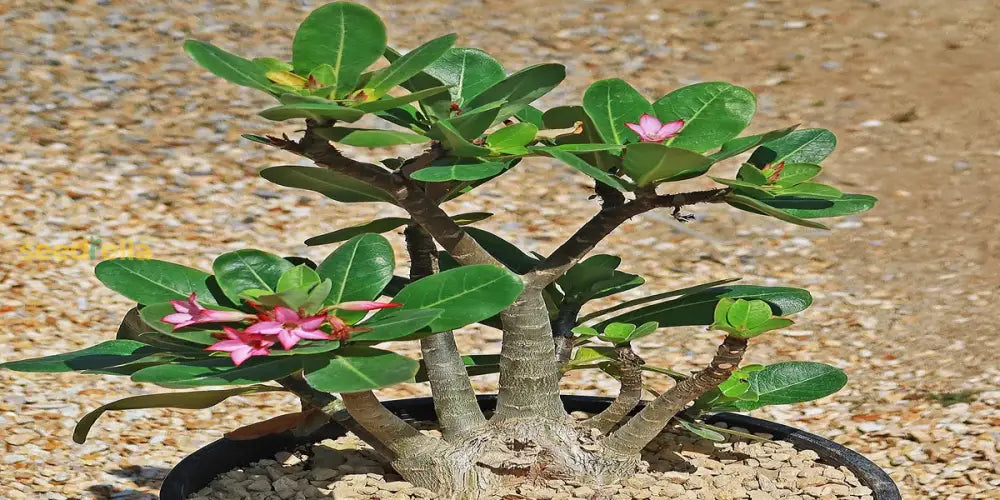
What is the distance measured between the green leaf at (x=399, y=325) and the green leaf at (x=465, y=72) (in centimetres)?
43

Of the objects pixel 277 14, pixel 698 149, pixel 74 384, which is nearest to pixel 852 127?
pixel 277 14

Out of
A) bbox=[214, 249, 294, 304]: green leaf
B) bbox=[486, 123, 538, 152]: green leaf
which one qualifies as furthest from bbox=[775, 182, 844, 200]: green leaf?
bbox=[214, 249, 294, 304]: green leaf

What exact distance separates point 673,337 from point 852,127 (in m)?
2.23

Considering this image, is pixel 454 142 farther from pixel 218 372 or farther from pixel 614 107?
pixel 218 372

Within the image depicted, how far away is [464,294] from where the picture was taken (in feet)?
5.41

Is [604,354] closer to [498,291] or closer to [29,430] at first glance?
[498,291]

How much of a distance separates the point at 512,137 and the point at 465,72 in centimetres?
25

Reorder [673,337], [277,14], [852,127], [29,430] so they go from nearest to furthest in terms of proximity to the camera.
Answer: [29,430] < [673,337] < [852,127] < [277,14]

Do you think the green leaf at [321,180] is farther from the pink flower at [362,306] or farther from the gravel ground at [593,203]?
the gravel ground at [593,203]

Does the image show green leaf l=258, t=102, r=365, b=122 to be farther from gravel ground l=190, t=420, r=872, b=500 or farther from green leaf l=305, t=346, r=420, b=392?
gravel ground l=190, t=420, r=872, b=500

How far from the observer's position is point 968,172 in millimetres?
5406

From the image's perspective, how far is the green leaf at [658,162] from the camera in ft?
5.33

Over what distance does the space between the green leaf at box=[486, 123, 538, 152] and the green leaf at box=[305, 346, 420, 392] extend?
1.17 feet

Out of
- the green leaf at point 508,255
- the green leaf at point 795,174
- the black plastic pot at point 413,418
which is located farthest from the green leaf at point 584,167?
the black plastic pot at point 413,418
